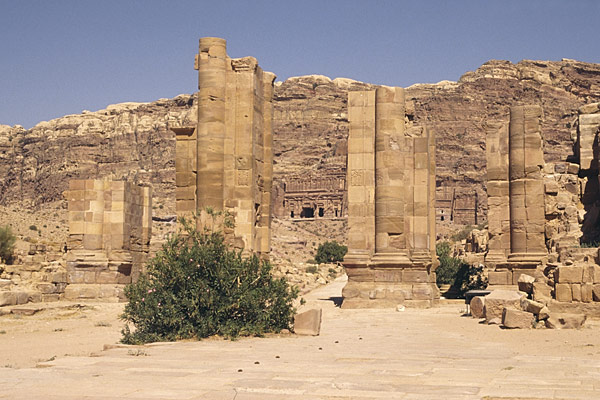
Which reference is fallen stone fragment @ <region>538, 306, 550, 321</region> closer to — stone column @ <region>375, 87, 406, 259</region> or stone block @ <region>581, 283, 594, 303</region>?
stone block @ <region>581, 283, 594, 303</region>

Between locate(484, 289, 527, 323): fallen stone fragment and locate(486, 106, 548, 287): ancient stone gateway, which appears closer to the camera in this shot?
locate(484, 289, 527, 323): fallen stone fragment

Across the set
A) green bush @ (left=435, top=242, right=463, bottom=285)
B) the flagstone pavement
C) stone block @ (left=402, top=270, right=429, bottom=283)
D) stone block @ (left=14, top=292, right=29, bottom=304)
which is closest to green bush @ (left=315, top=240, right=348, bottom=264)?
green bush @ (left=435, top=242, right=463, bottom=285)

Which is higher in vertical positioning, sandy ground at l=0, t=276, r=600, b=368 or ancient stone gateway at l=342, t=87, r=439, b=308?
ancient stone gateway at l=342, t=87, r=439, b=308

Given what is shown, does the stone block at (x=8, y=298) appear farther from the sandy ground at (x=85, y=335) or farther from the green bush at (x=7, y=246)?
the green bush at (x=7, y=246)

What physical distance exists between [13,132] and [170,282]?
550 ft

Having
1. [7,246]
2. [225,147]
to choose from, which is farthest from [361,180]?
[7,246]

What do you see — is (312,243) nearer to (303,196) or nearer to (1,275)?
(303,196)

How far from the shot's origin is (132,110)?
162875mm

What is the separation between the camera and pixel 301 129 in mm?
159250

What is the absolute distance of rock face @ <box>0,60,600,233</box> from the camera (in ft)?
462

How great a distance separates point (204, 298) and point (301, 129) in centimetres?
14768

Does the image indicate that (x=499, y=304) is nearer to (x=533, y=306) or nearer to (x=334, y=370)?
(x=533, y=306)

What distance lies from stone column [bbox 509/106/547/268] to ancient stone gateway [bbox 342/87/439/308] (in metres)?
2.80

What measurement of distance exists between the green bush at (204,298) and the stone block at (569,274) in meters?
5.34
